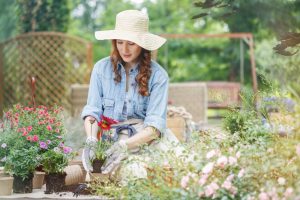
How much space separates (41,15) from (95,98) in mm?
6416

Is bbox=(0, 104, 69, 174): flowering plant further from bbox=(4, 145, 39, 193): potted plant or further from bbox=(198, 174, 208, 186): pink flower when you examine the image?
bbox=(198, 174, 208, 186): pink flower

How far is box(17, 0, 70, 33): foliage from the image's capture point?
10734mm

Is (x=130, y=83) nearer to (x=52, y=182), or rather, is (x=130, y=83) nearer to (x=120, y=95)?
(x=120, y=95)

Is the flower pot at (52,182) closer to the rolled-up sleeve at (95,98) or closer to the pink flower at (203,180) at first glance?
the rolled-up sleeve at (95,98)

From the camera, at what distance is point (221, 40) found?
1753 cm

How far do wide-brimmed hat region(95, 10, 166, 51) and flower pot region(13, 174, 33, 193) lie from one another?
91cm

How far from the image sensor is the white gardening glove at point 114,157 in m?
4.20

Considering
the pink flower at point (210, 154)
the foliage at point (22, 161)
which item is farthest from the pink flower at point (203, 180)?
the foliage at point (22, 161)

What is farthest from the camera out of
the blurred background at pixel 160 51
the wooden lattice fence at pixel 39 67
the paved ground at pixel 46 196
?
the wooden lattice fence at pixel 39 67

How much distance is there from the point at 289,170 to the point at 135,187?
2.31 feet

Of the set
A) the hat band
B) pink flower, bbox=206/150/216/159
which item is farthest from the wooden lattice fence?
Answer: pink flower, bbox=206/150/216/159

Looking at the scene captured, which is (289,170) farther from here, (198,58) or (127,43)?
(198,58)

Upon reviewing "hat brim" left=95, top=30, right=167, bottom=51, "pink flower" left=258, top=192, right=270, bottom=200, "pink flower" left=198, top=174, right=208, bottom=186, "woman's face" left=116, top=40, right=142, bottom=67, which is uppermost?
"hat brim" left=95, top=30, right=167, bottom=51

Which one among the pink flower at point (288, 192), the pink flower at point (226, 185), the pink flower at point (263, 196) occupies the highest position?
A: the pink flower at point (226, 185)
